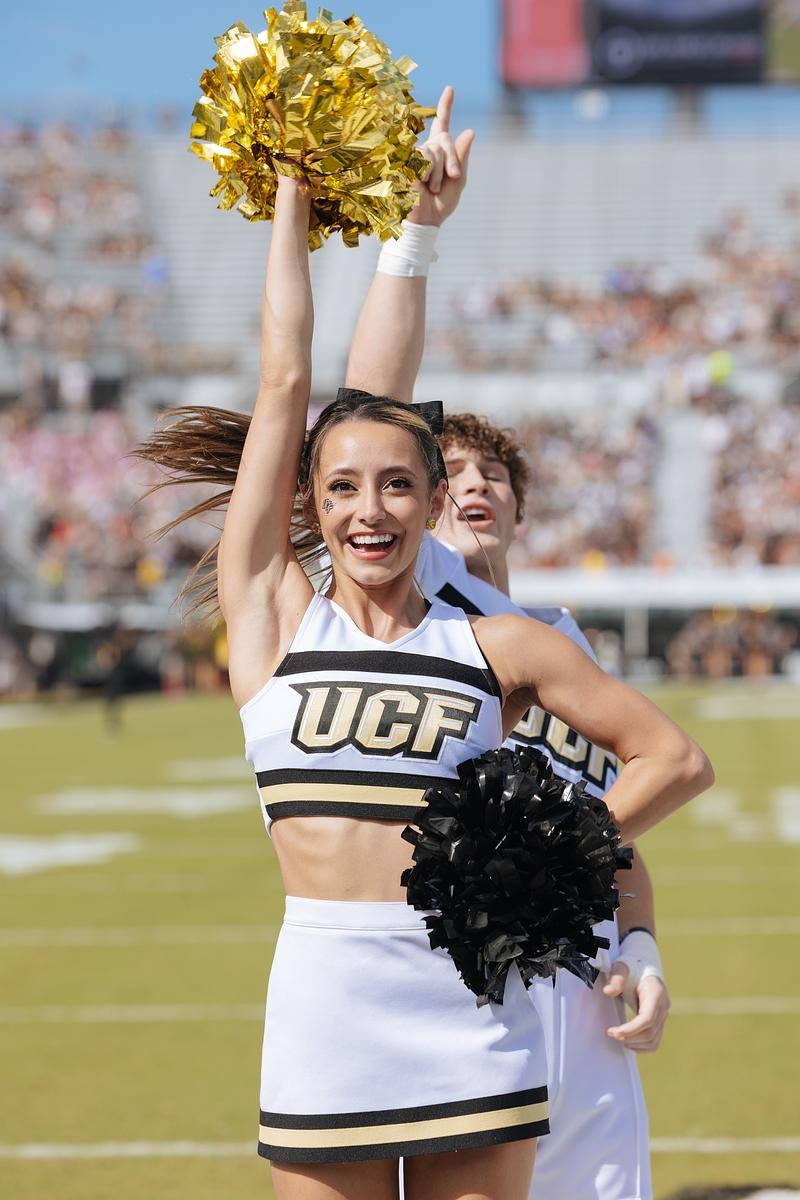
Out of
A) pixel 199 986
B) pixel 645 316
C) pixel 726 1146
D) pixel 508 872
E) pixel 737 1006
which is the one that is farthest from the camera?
pixel 645 316

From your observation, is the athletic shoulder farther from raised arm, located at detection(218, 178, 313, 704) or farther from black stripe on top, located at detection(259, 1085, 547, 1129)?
black stripe on top, located at detection(259, 1085, 547, 1129)

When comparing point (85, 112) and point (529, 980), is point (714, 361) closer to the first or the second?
point (85, 112)

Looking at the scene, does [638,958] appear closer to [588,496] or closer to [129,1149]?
[129,1149]

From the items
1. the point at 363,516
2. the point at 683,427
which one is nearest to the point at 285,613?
the point at 363,516

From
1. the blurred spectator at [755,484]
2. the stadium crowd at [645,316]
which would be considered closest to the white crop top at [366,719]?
the blurred spectator at [755,484]

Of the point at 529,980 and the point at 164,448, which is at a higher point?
the point at 164,448

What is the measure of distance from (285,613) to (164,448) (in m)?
0.38

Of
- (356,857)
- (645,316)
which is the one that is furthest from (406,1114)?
(645,316)

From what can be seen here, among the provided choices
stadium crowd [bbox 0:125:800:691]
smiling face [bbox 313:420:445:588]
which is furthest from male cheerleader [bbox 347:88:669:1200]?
stadium crowd [bbox 0:125:800:691]

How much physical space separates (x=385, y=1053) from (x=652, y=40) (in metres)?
38.8

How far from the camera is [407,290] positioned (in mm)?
2693

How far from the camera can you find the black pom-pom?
2.10 metres

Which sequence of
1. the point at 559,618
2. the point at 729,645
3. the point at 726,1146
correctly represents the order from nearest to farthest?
the point at 559,618 → the point at 726,1146 → the point at 729,645

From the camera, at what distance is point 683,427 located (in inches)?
1191
